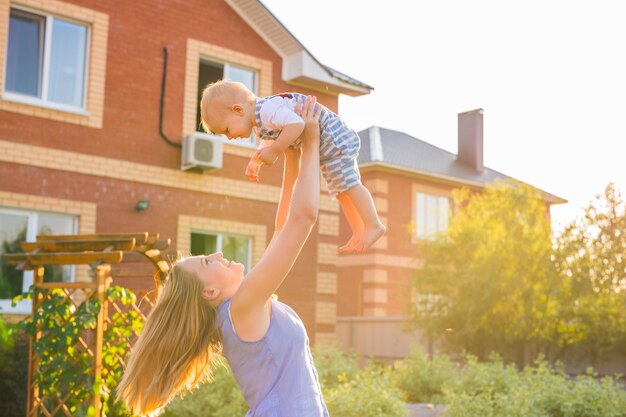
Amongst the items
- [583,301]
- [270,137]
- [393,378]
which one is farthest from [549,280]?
[270,137]

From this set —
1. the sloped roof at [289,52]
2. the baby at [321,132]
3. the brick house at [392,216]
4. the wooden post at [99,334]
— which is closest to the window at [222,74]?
the sloped roof at [289,52]

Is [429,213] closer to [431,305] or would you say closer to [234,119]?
[431,305]

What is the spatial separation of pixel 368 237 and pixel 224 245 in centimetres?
1088

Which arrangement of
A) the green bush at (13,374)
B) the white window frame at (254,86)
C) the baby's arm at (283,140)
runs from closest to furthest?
the baby's arm at (283,140) < the green bush at (13,374) < the white window frame at (254,86)

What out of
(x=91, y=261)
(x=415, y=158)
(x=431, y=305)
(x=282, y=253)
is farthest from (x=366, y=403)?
(x=415, y=158)

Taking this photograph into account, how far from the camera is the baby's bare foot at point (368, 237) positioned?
3.47 meters

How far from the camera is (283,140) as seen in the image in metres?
3.21

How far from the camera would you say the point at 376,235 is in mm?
3521

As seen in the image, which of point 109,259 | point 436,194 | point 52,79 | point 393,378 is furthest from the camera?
point 436,194

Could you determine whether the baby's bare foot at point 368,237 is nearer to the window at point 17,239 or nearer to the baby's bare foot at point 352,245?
the baby's bare foot at point 352,245

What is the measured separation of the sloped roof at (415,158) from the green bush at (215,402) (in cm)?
1471

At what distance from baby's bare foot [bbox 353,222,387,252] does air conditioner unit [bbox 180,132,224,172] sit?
394 inches

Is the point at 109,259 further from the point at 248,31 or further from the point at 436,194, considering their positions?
the point at 436,194

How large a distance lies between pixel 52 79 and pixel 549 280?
359 inches
